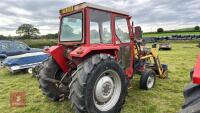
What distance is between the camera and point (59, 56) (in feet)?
15.1

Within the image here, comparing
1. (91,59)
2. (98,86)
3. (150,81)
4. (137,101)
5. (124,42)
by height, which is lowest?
(137,101)

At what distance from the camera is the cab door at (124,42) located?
4750 millimetres

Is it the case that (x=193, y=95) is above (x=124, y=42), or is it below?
below

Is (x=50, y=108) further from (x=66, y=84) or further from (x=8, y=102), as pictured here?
(x=8, y=102)

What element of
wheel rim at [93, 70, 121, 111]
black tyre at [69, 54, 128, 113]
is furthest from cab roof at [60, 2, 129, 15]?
wheel rim at [93, 70, 121, 111]

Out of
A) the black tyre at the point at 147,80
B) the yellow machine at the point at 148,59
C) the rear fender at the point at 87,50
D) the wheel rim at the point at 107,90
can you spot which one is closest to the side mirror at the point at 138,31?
the yellow machine at the point at 148,59

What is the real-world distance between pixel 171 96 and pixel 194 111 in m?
3.55

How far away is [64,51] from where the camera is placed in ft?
15.3

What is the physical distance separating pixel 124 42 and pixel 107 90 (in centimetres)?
148

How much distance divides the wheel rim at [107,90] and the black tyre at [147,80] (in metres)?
1.68

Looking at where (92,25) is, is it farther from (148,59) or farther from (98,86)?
(148,59)

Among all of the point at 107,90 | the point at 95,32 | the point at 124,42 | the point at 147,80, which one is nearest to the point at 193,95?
the point at 107,90

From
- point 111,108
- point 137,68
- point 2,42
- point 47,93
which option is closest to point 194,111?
point 111,108

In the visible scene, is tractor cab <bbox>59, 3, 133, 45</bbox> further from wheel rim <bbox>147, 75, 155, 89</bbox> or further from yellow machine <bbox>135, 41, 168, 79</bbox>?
wheel rim <bbox>147, 75, 155, 89</bbox>
